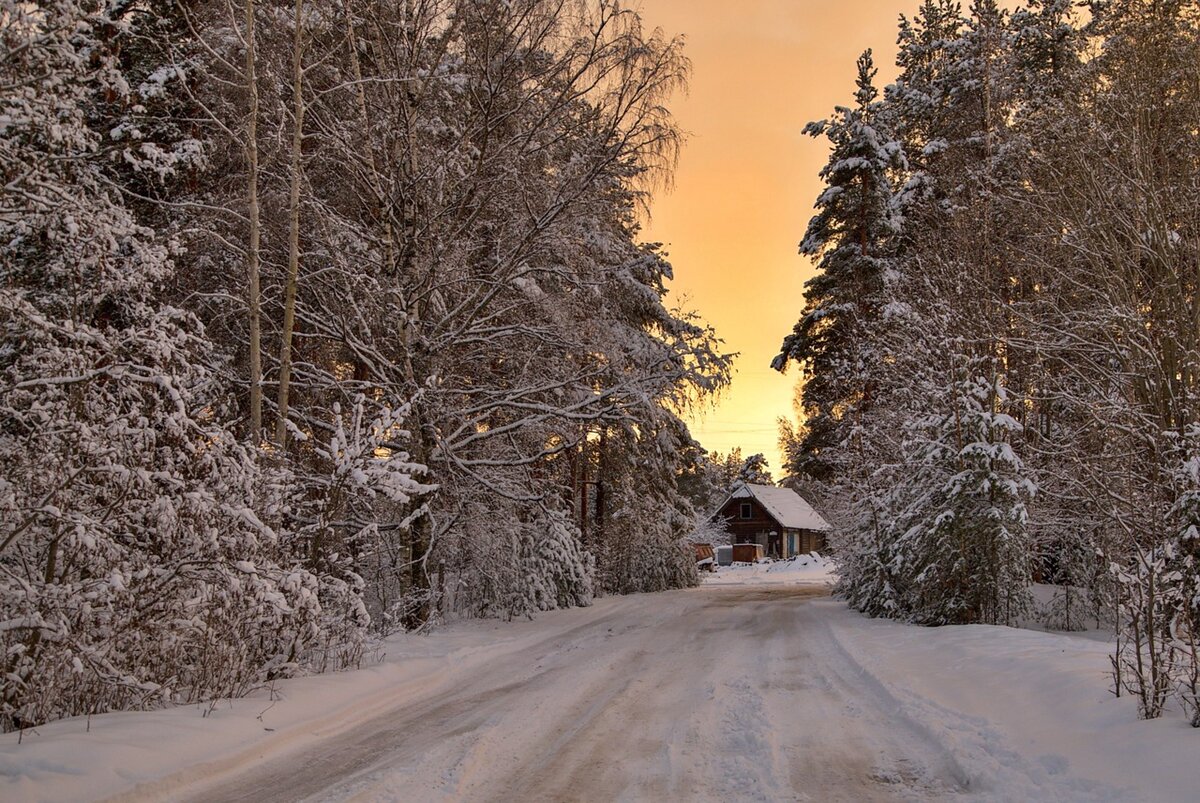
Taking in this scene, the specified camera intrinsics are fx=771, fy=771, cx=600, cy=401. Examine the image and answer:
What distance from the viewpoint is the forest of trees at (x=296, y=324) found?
20.0 feet

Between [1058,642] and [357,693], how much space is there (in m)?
7.88

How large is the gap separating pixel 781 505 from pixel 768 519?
1728mm

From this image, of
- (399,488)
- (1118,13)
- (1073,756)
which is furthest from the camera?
(1118,13)

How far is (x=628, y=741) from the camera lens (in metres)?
6.02

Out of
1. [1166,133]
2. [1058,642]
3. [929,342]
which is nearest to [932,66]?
[1166,133]

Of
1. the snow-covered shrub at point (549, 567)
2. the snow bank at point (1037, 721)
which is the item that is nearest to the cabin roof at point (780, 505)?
the snow-covered shrub at point (549, 567)

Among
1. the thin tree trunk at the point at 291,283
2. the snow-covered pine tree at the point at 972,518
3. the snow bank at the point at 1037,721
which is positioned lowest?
the snow bank at the point at 1037,721

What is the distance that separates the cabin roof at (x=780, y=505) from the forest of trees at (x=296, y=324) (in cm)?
4525

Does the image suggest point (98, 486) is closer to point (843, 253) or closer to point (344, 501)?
point (344, 501)

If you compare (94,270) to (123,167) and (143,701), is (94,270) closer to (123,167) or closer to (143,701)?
(143,701)

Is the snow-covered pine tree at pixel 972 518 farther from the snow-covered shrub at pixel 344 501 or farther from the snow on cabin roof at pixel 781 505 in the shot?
the snow on cabin roof at pixel 781 505

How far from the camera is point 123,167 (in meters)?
13.1

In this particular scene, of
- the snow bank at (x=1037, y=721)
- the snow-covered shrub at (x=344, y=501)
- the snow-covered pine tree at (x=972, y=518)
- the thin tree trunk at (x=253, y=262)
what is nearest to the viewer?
the snow bank at (x=1037, y=721)

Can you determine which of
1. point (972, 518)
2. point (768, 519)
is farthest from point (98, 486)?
point (768, 519)
